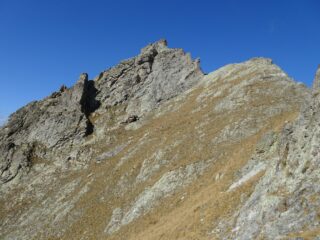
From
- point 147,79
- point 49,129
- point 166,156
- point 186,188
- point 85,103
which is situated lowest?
point 186,188

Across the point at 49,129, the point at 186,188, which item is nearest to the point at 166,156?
the point at 186,188

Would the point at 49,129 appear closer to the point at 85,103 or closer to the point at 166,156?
the point at 85,103

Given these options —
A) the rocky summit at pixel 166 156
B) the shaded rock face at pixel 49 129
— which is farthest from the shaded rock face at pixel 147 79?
the shaded rock face at pixel 49 129

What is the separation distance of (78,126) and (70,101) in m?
9.47

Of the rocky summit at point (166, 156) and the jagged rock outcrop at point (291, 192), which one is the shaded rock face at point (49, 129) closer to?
the rocky summit at point (166, 156)

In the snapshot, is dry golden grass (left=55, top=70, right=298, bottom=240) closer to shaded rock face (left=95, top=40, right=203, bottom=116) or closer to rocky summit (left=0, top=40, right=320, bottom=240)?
rocky summit (left=0, top=40, right=320, bottom=240)

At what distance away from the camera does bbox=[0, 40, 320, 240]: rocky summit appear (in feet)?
84.0

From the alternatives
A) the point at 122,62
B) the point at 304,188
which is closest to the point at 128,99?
the point at 122,62

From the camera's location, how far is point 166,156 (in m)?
56.7

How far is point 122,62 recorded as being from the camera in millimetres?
101562

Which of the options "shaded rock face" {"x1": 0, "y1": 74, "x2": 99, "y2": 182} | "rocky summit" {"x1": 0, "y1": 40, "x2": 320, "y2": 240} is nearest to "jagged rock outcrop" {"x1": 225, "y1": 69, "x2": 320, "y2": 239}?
"rocky summit" {"x1": 0, "y1": 40, "x2": 320, "y2": 240}

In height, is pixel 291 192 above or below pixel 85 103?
below

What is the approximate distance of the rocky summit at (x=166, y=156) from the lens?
25.6m

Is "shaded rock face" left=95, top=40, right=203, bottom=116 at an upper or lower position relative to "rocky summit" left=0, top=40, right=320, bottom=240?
upper
